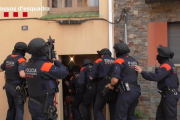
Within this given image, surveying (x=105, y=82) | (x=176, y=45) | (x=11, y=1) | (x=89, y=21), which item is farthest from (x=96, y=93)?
(x=11, y=1)

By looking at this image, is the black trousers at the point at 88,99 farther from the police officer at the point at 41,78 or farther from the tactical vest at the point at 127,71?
the police officer at the point at 41,78

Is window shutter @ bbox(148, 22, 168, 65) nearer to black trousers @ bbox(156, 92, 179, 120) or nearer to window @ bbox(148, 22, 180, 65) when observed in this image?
window @ bbox(148, 22, 180, 65)

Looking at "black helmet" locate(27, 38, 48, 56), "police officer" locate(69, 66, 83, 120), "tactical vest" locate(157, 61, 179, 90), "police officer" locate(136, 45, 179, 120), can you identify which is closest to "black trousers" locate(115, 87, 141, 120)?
"police officer" locate(136, 45, 179, 120)

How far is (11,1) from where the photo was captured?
7.53 m

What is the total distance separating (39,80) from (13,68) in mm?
1828

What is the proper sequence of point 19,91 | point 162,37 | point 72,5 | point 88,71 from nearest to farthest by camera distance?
point 19,91 → point 162,37 → point 88,71 → point 72,5

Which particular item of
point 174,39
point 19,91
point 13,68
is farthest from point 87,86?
point 174,39

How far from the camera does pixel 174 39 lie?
714 cm

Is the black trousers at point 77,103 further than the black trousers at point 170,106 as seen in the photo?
Yes

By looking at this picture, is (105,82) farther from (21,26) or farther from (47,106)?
(21,26)

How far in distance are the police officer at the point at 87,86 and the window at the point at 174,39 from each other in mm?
2082

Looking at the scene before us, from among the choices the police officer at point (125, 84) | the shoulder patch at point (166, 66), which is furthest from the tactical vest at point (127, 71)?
the shoulder patch at point (166, 66)

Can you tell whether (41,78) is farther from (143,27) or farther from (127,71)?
(143,27)

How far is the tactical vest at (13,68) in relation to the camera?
21.5 feet
